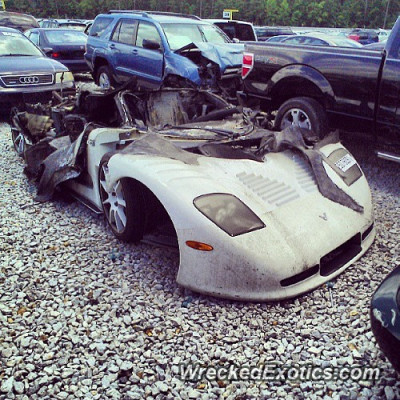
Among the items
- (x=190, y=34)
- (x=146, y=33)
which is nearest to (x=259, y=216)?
(x=190, y=34)

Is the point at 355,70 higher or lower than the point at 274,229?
higher

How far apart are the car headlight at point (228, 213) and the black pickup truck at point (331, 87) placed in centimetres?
265

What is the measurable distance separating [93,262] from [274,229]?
152 cm

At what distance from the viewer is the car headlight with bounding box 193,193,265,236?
9.27 feet

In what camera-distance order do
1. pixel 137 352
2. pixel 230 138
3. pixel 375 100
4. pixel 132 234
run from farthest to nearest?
1. pixel 375 100
2. pixel 230 138
3. pixel 132 234
4. pixel 137 352

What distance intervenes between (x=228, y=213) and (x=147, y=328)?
90 centimetres

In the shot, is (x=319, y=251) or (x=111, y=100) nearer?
(x=319, y=251)

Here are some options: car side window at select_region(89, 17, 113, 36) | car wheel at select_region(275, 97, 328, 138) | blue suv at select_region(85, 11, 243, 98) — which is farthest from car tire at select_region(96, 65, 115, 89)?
car wheel at select_region(275, 97, 328, 138)

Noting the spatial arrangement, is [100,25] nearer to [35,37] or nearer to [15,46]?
[15,46]

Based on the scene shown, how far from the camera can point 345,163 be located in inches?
156

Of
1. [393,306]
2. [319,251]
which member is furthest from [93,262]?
[393,306]

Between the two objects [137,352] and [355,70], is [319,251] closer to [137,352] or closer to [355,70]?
[137,352]

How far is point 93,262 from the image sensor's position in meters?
3.52

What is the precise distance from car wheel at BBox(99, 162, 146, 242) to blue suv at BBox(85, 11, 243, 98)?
470cm
